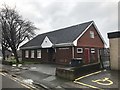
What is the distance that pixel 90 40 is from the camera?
2819cm

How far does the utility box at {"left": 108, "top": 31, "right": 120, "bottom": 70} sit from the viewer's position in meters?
15.8

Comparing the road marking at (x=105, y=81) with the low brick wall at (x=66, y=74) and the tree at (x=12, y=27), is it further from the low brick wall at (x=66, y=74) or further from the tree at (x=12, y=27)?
the tree at (x=12, y=27)

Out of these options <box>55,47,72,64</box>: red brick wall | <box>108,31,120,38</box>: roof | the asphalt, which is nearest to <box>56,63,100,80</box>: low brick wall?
the asphalt

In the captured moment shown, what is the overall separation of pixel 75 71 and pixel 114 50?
4341mm

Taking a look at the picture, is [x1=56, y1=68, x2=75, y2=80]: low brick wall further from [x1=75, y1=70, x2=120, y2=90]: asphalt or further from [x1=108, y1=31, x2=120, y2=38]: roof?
[x1=108, y1=31, x2=120, y2=38]: roof

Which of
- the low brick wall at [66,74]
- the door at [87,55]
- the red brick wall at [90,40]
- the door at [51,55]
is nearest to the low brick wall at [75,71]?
the low brick wall at [66,74]

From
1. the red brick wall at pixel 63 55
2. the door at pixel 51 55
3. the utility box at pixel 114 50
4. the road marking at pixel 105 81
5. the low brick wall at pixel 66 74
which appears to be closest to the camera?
the road marking at pixel 105 81

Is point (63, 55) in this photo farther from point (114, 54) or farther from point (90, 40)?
point (114, 54)

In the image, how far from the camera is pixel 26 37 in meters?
37.4

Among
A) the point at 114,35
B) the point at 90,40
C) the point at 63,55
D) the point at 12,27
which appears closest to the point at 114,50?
the point at 114,35

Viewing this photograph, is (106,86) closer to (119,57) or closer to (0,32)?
(119,57)

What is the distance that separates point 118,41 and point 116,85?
17.7 feet

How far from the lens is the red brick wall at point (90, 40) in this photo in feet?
86.9

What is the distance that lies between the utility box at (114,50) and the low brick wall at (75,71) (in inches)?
57.6
